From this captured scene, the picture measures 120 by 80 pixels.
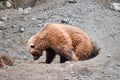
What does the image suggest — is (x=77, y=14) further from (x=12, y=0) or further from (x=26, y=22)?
(x=12, y=0)

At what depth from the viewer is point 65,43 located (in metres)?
8.73

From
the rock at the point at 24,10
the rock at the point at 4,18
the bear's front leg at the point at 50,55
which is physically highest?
the rock at the point at 24,10

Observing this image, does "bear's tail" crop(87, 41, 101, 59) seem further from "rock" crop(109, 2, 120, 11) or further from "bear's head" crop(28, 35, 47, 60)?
"rock" crop(109, 2, 120, 11)

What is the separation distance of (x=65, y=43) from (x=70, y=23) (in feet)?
9.41

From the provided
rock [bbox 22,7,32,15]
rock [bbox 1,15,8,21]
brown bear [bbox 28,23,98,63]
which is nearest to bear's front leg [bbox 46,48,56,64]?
brown bear [bbox 28,23,98,63]

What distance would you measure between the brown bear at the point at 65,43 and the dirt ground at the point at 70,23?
376mm

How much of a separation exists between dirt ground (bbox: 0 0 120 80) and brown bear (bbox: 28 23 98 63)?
38 cm

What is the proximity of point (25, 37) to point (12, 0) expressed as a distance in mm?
3321

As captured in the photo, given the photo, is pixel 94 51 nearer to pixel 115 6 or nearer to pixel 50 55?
pixel 50 55

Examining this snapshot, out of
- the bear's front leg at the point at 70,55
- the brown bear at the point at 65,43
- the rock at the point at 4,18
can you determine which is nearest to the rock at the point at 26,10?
the rock at the point at 4,18

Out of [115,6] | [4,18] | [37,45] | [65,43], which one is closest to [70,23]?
[115,6]

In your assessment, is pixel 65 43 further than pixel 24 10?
No

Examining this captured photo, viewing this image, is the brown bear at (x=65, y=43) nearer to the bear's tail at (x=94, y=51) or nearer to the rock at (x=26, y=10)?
the bear's tail at (x=94, y=51)

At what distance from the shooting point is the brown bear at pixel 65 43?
8766 mm
